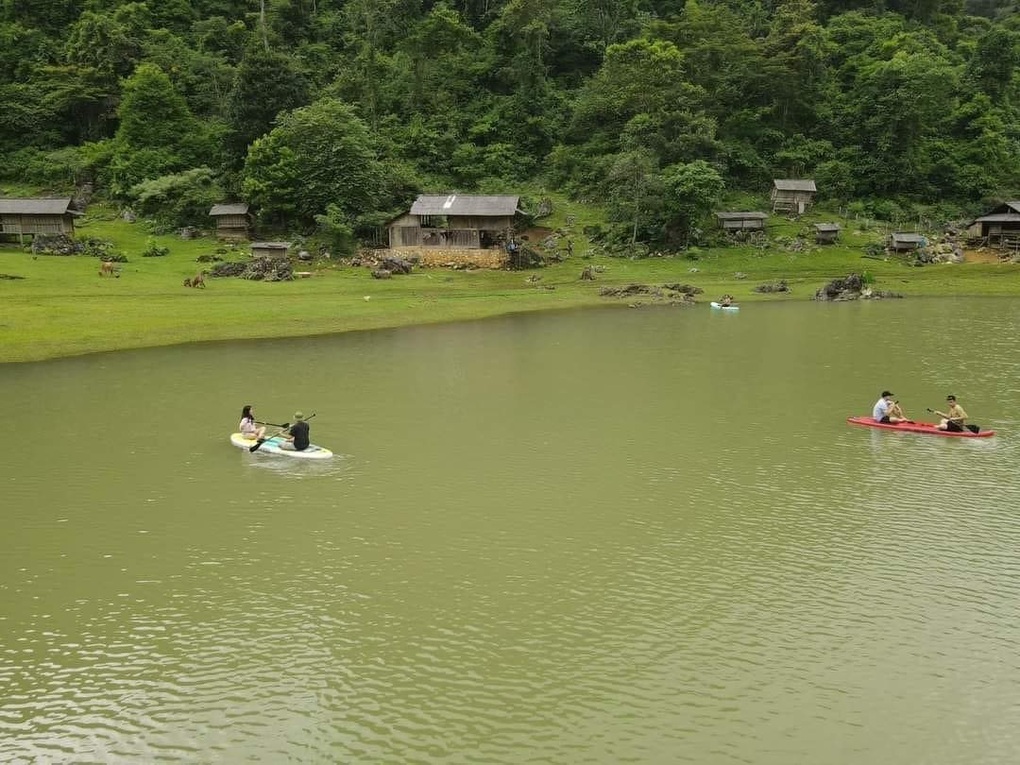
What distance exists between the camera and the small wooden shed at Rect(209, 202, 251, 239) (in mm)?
66875

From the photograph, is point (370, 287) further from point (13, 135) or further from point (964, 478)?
point (13, 135)

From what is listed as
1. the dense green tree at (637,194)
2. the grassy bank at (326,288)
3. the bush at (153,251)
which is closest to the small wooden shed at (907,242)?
the grassy bank at (326,288)

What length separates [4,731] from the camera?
33.8 ft

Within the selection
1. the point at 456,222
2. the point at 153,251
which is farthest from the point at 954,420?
the point at 153,251

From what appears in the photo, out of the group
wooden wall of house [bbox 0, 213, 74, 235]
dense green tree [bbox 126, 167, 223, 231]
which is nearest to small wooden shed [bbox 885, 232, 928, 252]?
dense green tree [bbox 126, 167, 223, 231]

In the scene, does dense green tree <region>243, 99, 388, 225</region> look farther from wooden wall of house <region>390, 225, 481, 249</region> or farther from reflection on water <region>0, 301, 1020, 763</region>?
reflection on water <region>0, 301, 1020, 763</region>

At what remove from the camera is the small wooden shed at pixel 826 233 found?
225ft

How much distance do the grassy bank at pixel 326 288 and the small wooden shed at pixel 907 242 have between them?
7.64 ft

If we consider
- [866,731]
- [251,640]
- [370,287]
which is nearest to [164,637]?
[251,640]

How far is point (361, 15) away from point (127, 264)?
56.7m

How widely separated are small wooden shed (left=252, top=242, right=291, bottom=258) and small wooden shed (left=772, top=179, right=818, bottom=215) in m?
47.6

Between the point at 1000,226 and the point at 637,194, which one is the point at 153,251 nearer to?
the point at 637,194

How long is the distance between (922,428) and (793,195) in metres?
58.5

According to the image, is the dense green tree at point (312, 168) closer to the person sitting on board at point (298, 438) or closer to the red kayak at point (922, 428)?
the person sitting on board at point (298, 438)
